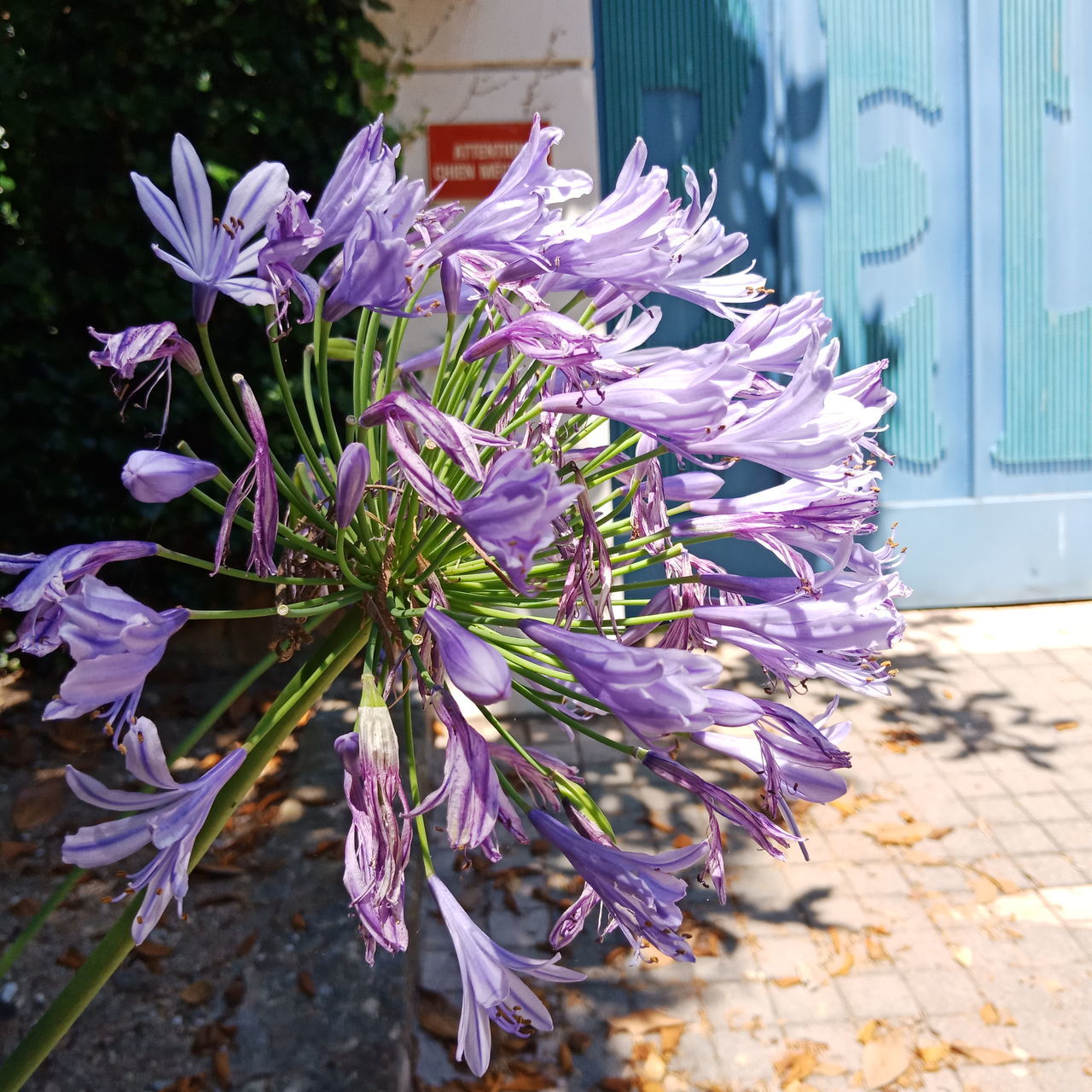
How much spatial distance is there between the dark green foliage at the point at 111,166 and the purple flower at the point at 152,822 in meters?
3.33

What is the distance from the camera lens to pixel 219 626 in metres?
4.53

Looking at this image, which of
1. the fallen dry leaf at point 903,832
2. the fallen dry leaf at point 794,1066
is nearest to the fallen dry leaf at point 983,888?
the fallen dry leaf at point 903,832

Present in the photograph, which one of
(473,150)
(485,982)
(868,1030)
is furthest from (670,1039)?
(473,150)

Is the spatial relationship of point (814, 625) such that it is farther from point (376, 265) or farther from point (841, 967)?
point (841, 967)

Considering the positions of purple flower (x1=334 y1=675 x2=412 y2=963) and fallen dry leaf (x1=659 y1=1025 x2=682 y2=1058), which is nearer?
purple flower (x1=334 y1=675 x2=412 y2=963)

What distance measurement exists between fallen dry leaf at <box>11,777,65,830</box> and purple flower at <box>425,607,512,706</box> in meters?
3.04

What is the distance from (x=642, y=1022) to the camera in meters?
2.88

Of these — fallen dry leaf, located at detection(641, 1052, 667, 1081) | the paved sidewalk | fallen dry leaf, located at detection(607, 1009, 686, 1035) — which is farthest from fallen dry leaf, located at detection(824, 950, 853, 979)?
fallen dry leaf, located at detection(641, 1052, 667, 1081)

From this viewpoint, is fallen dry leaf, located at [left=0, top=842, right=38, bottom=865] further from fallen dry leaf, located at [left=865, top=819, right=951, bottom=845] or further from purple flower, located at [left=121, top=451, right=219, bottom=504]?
purple flower, located at [left=121, top=451, right=219, bottom=504]

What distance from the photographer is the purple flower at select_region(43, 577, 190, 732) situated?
28.8 inches

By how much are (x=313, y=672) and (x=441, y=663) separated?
0.52 ft

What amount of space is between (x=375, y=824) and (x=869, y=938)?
8.97 ft

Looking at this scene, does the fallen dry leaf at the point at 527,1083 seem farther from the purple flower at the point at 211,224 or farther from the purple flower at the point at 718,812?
the purple flower at the point at 211,224

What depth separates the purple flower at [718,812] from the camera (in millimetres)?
871
